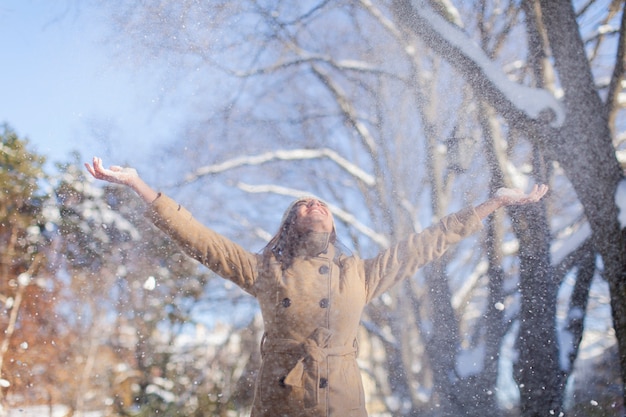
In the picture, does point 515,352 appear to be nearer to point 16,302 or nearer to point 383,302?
point 383,302

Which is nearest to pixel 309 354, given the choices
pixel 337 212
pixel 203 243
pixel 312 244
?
pixel 312 244

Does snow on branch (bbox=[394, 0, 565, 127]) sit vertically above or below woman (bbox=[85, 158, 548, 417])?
above

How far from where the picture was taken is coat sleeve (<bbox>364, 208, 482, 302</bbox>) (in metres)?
1.68

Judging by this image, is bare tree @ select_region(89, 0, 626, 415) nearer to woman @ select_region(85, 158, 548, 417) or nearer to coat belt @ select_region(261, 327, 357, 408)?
woman @ select_region(85, 158, 548, 417)

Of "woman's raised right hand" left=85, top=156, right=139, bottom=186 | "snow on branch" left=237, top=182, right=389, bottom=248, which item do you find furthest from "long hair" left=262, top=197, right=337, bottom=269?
"snow on branch" left=237, top=182, right=389, bottom=248

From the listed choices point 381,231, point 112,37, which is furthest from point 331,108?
point 112,37

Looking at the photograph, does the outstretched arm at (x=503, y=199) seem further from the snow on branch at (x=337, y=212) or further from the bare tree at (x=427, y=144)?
the snow on branch at (x=337, y=212)

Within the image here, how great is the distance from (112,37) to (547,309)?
2871 millimetres

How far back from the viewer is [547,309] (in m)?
2.87

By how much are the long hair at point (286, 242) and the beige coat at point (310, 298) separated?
0.07 feet

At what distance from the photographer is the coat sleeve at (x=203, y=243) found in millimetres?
1553

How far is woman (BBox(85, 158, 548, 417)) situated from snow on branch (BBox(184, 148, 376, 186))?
73.1 inches

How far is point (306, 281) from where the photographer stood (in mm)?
1633

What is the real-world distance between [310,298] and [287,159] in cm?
218
